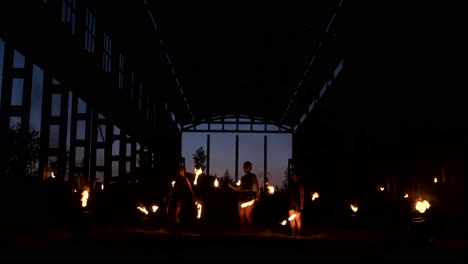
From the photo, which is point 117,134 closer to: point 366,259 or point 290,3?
point 290,3

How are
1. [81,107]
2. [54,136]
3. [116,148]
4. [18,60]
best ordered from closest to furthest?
[18,60], [54,136], [81,107], [116,148]

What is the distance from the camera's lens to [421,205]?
10203mm

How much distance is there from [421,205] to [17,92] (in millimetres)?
8622

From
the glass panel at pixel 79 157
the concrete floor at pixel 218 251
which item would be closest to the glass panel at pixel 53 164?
the glass panel at pixel 79 157

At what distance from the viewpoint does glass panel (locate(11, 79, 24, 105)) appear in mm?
12211

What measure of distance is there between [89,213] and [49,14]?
477 cm

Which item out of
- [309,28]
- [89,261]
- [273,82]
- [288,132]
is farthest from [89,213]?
[288,132]

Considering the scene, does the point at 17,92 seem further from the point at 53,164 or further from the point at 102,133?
the point at 102,133

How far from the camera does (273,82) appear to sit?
3209 cm

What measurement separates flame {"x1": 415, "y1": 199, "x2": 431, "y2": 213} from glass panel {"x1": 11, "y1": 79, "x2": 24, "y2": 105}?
842 cm

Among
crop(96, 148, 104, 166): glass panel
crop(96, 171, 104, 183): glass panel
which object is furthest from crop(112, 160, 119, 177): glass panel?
crop(96, 148, 104, 166): glass panel

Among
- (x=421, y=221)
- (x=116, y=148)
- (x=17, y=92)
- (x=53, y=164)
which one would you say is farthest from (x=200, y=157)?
(x=421, y=221)

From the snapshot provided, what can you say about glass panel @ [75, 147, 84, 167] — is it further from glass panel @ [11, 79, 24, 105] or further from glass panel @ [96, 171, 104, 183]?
glass panel @ [11, 79, 24, 105]

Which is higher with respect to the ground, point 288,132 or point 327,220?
point 288,132
